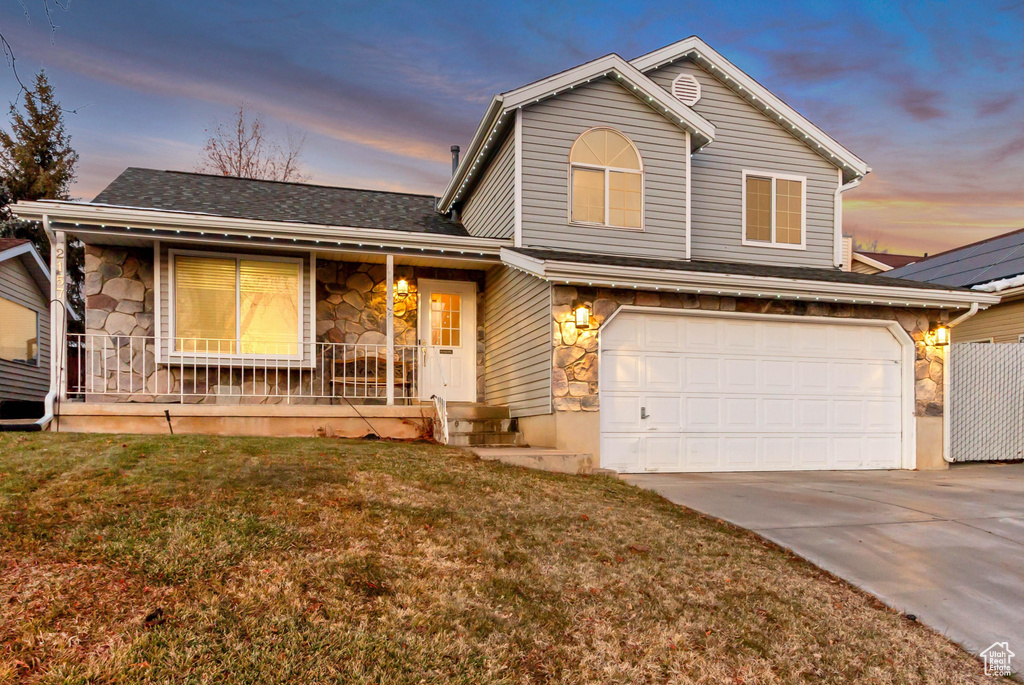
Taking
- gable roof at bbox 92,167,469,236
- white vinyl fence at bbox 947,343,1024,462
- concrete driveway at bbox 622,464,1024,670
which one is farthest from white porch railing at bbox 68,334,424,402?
white vinyl fence at bbox 947,343,1024,462

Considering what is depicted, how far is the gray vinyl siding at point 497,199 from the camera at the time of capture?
10141 mm

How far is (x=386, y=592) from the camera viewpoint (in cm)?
381

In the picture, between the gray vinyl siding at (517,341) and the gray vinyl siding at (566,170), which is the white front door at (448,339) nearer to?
the gray vinyl siding at (517,341)

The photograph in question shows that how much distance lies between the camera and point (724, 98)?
1195 cm

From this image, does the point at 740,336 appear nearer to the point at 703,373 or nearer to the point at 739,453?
the point at 703,373

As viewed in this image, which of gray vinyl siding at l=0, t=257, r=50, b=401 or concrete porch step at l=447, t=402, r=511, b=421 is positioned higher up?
gray vinyl siding at l=0, t=257, r=50, b=401

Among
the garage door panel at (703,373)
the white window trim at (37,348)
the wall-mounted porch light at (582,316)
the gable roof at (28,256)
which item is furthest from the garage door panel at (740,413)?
the white window trim at (37,348)

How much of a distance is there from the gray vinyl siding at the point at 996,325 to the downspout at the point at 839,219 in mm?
4088

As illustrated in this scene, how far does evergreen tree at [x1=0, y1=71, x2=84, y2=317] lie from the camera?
21109mm

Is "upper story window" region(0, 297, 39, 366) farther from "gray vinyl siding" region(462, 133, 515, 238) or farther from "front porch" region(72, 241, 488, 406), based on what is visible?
"gray vinyl siding" region(462, 133, 515, 238)

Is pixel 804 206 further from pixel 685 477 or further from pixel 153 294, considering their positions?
pixel 153 294

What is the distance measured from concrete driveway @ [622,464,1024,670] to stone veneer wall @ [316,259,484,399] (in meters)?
4.83

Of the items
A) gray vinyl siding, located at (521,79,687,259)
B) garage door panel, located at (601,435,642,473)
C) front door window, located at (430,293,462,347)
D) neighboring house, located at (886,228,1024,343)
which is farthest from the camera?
neighboring house, located at (886,228,1024,343)

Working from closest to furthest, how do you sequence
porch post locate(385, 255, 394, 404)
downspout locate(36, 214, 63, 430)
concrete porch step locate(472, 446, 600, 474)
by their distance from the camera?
concrete porch step locate(472, 446, 600, 474) → downspout locate(36, 214, 63, 430) → porch post locate(385, 255, 394, 404)
